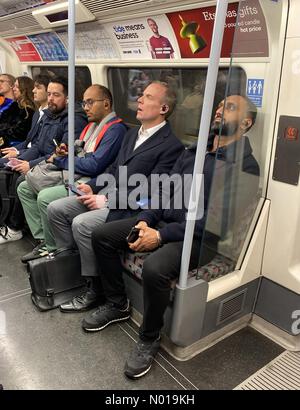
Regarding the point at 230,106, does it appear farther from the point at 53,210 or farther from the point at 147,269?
the point at 53,210

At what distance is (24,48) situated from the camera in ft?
19.3

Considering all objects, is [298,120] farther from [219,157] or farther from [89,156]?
[89,156]

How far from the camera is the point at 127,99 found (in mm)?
4176

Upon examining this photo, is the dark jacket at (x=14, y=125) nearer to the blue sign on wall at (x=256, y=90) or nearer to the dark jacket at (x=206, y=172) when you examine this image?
the dark jacket at (x=206, y=172)

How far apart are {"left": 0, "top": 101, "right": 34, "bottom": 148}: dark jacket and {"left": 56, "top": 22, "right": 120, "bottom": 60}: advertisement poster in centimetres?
112

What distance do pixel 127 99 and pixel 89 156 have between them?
1213mm

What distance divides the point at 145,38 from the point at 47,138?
1508 mm

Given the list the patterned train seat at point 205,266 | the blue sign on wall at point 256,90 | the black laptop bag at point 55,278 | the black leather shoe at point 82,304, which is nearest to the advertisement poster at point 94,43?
the blue sign on wall at point 256,90

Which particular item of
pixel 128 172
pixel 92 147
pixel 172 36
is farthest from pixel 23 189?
pixel 172 36

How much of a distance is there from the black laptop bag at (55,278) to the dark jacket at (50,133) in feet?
4.40

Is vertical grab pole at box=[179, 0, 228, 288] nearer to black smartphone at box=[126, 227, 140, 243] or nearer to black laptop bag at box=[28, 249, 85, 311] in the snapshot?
black smartphone at box=[126, 227, 140, 243]

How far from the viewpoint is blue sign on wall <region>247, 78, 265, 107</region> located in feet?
7.68

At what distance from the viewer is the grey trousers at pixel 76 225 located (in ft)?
Answer: 8.86
